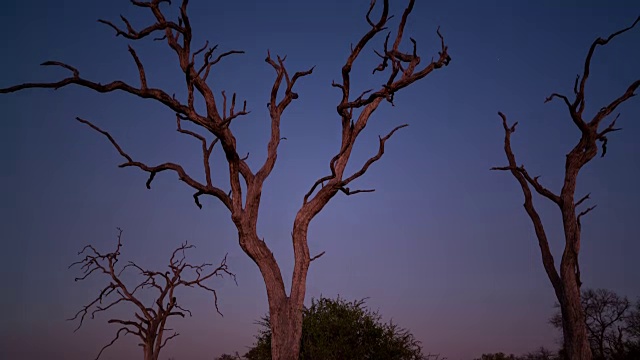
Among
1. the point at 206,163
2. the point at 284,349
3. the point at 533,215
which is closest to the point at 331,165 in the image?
the point at 206,163

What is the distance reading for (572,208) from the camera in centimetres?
1462

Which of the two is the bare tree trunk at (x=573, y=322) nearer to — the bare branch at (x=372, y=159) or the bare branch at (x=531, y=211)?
the bare branch at (x=531, y=211)

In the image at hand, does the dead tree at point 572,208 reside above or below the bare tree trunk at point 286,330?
above

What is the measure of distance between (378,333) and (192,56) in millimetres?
9021

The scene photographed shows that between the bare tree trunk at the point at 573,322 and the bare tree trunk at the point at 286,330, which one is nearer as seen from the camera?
the bare tree trunk at the point at 286,330

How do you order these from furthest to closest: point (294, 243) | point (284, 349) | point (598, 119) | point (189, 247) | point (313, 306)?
point (189, 247) < point (313, 306) < point (598, 119) < point (294, 243) < point (284, 349)

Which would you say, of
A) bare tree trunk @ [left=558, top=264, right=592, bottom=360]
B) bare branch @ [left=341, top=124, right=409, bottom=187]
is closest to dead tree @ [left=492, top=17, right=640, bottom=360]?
bare tree trunk @ [left=558, top=264, right=592, bottom=360]

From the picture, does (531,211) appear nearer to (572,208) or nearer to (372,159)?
(572,208)

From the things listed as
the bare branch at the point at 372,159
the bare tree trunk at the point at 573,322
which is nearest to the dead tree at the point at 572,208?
the bare tree trunk at the point at 573,322

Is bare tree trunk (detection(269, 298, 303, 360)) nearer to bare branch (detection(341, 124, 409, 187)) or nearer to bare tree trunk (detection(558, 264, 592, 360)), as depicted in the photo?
bare branch (detection(341, 124, 409, 187))

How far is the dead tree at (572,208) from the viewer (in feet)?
44.7

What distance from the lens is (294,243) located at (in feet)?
39.3

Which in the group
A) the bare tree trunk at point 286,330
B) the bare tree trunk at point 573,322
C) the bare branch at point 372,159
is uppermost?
the bare branch at point 372,159

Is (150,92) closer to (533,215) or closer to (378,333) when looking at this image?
(378,333)
